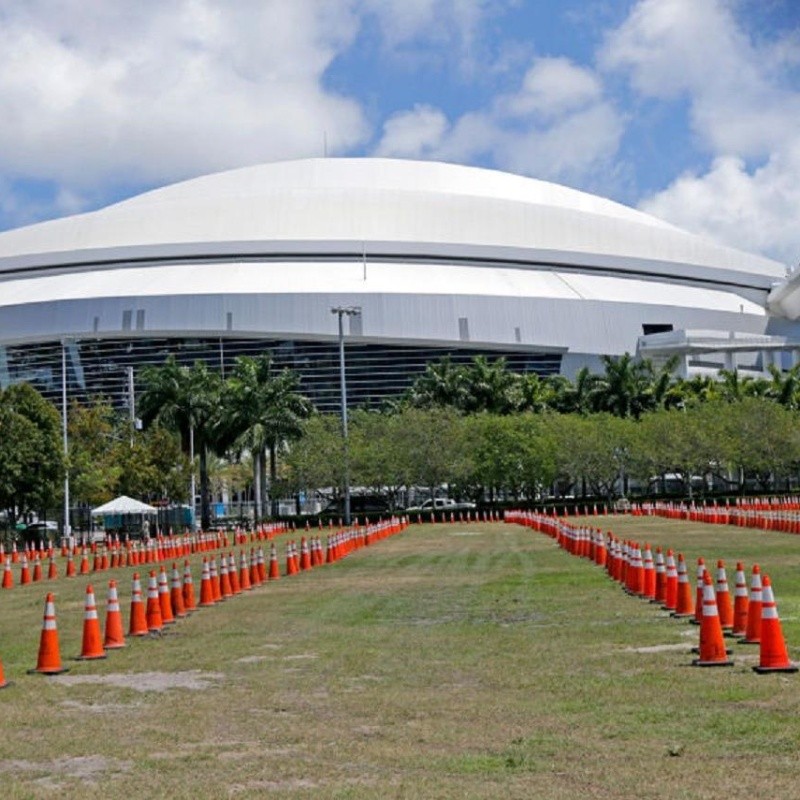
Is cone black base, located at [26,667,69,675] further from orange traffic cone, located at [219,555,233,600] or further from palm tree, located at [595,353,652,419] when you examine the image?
palm tree, located at [595,353,652,419]

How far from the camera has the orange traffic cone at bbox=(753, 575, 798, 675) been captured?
13.9 metres

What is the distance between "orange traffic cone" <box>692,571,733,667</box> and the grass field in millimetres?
214

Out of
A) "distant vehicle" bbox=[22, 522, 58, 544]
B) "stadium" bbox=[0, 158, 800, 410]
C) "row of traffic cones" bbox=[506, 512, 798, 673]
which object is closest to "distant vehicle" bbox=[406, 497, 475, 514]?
"distant vehicle" bbox=[22, 522, 58, 544]

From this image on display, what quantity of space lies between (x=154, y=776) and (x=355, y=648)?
24.9ft

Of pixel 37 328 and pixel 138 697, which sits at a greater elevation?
pixel 37 328

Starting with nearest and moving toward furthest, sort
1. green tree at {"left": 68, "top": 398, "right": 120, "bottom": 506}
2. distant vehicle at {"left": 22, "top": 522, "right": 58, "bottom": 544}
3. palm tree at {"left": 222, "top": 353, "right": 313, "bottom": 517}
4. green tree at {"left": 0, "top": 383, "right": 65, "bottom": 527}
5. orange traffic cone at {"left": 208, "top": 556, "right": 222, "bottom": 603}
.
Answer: orange traffic cone at {"left": 208, "top": 556, "right": 222, "bottom": 603}, green tree at {"left": 0, "top": 383, "right": 65, "bottom": 527}, distant vehicle at {"left": 22, "top": 522, "right": 58, "bottom": 544}, green tree at {"left": 68, "top": 398, "right": 120, "bottom": 506}, palm tree at {"left": 222, "top": 353, "right": 313, "bottom": 517}

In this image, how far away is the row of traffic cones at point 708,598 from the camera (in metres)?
14.0

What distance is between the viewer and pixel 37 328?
13725cm

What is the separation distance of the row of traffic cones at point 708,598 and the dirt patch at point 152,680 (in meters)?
4.65

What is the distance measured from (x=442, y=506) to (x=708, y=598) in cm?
8911

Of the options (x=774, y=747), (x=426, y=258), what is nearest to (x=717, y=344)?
(x=426, y=258)

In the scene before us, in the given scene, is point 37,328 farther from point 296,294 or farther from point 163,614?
point 163,614

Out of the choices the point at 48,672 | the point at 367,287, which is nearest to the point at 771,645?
the point at 48,672

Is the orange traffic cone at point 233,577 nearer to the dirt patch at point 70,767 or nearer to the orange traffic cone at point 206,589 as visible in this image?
Result: the orange traffic cone at point 206,589
